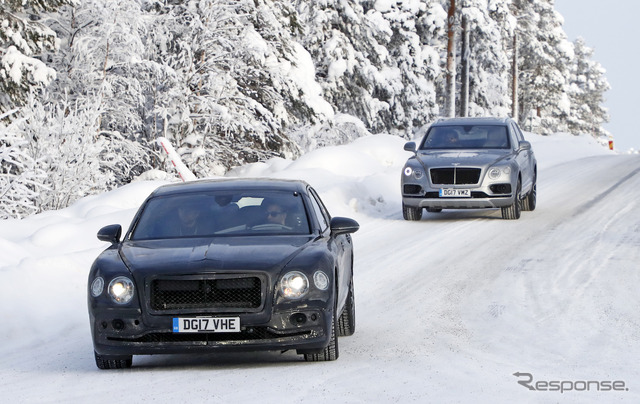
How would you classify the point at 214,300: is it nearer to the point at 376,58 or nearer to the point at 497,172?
the point at 497,172

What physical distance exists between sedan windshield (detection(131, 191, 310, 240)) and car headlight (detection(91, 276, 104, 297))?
0.91 meters

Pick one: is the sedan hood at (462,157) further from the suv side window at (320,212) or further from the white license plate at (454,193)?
the suv side window at (320,212)

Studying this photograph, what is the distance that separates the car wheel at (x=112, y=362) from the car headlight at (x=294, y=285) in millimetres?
1220

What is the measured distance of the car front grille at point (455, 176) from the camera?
57.5ft

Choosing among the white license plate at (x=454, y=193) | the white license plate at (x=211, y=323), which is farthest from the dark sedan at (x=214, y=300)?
the white license plate at (x=454, y=193)

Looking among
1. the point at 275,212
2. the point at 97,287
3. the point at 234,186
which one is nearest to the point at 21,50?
the point at 234,186

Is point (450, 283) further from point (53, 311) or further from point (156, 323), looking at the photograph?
point (156, 323)

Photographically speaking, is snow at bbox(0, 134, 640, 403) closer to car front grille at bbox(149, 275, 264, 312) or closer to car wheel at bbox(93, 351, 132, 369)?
car wheel at bbox(93, 351, 132, 369)

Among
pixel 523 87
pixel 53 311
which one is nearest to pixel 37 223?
pixel 53 311

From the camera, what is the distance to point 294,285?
709 cm

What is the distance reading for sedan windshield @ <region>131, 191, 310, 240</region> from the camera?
8.12 meters

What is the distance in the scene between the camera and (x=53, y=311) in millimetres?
9758

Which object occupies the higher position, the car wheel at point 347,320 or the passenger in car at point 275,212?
the passenger in car at point 275,212

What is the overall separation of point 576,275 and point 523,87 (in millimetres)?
66991
